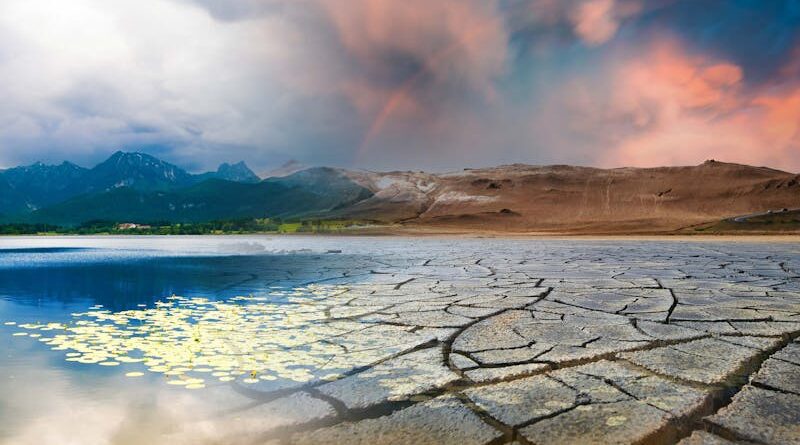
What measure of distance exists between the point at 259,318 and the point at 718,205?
8183cm

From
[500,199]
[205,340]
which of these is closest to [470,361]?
[205,340]

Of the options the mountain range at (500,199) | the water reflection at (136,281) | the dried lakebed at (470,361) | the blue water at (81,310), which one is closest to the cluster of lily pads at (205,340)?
the dried lakebed at (470,361)

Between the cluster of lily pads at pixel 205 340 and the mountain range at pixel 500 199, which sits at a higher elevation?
the mountain range at pixel 500 199

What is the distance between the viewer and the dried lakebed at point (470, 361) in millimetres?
2822

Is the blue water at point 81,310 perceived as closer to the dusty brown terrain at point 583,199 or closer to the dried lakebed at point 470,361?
the dried lakebed at point 470,361

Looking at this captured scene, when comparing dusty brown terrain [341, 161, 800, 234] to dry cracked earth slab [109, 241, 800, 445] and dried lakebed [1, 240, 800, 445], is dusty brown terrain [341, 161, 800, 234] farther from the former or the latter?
dry cracked earth slab [109, 241, 800, 445]

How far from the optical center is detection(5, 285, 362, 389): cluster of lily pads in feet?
13.2

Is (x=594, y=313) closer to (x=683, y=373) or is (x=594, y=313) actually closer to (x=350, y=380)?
(x=683, y=373)

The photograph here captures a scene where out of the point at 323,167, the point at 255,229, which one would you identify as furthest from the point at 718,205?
the point at 323,167

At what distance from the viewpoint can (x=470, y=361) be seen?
405 cm

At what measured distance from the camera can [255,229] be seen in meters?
56.4

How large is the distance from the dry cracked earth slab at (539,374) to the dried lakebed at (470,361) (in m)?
0.02

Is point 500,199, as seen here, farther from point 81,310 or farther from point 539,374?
point 539,374

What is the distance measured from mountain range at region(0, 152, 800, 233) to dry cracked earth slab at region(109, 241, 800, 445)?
150ft
